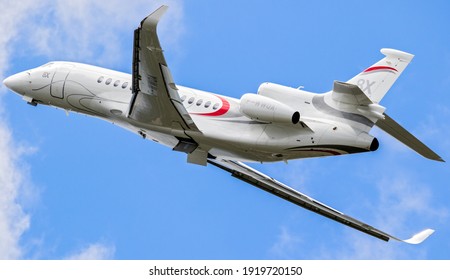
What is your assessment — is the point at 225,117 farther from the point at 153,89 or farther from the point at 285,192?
the point at 285,192

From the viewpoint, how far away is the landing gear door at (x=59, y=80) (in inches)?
1647

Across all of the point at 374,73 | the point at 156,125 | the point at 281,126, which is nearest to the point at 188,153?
the point at 156,125

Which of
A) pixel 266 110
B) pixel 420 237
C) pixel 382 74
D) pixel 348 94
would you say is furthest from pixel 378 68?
pixel 420 237

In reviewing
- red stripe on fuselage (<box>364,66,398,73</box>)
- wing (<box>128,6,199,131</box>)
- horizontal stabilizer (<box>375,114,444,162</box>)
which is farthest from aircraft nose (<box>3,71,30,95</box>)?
horizontal stabilizer (<box>375,114,444,162</box>)

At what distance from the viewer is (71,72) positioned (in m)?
41.8

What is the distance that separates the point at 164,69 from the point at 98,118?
668 centimetres

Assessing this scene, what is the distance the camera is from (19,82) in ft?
143

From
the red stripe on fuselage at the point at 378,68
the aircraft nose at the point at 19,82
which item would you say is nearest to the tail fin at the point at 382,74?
the red stripe on fuselage at the point at 378,68

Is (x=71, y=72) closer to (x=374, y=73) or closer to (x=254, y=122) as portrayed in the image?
(x=254, y=122)

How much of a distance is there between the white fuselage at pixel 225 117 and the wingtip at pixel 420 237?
18.4 ft

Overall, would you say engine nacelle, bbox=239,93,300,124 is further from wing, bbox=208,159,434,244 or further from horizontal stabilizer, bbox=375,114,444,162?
wing, bbox=208,159,434,244

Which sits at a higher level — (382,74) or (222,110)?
(222,110)

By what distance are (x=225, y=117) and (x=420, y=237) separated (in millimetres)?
8522

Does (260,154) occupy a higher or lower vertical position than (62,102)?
lower
